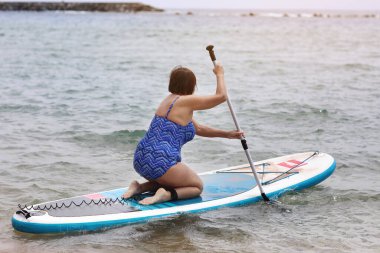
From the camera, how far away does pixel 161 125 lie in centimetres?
575

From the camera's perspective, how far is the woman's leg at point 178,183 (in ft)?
19.1

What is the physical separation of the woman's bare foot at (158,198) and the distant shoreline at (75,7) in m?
121

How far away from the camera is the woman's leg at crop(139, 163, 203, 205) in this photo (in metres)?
5.82

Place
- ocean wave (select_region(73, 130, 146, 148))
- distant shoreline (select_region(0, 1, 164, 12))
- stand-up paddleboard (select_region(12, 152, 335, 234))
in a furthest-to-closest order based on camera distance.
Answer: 1. distant shoreline (select_region(0, 1, 164, 12))
2. ocean wave (select_region(73, 130, 146, 148))
3. stand-up paddleboard (select_region(12, 152, 335, 234))

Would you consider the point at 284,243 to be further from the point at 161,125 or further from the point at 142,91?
the point at 142,91

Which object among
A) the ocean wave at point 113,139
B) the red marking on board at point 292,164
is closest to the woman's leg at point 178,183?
the red marking on board at point 292,164

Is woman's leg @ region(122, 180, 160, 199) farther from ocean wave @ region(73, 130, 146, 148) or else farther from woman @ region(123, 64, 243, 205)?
ocean wave @ region(73, 130, 146, 148)

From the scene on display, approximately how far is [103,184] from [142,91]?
27.5ft

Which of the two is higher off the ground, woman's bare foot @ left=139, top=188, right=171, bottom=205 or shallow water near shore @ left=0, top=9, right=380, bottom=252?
woman's bare foot @ left=139, top=188, right=171, bottom=205

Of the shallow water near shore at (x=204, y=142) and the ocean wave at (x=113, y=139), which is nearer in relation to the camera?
the shallow water near shore at (x=204, y=142)

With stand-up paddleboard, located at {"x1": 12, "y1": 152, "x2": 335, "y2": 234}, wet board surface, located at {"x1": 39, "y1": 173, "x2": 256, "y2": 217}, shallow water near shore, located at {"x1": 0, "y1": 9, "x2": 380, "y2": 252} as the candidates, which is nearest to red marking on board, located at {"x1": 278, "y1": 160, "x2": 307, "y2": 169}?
stand-up paddleboard, located at {"x1": 12, "y1": 152, "x2": 335, "y2": 234}

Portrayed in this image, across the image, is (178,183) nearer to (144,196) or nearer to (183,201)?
(183,201)

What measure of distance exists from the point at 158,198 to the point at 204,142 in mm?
4103

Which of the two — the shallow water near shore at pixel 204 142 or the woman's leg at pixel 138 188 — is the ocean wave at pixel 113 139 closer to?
the shallow water near shore at pixel 204 142
